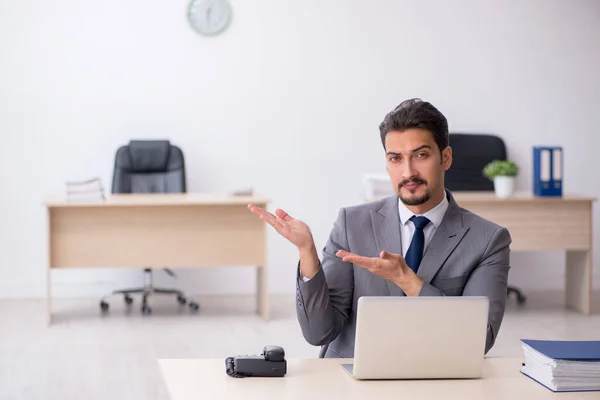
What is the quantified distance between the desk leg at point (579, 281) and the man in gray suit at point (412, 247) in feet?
13.3

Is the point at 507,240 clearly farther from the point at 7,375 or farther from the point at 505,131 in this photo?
the point at 505,131

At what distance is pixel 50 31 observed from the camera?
647 centimetres

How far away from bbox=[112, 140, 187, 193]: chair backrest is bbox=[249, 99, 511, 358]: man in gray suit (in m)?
3.77

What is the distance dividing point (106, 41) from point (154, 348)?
2.58 metres

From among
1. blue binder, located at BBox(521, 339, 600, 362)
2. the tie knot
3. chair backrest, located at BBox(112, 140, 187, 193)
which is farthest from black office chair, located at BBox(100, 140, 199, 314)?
blue binder, located at BBox(521, 339, 600, 362)

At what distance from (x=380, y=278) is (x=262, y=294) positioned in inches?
142

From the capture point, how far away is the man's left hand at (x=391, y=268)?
2.02 m

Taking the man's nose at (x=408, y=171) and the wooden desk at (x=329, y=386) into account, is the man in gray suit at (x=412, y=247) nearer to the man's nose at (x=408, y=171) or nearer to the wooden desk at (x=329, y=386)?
the man's nose at (x=408, y=171)

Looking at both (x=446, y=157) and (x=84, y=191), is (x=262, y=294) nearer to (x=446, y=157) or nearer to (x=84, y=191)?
(x=84, y=191)

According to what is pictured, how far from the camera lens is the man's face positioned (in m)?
2.31

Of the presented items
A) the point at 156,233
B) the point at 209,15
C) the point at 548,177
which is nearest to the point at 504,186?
the point at 548,177

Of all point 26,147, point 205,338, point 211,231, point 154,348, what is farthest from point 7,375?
point 26,147

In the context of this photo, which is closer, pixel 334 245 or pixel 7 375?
pixel 334 245

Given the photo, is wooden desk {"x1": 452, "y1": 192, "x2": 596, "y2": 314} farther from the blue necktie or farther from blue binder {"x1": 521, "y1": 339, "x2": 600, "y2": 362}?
blue binder {"x1": 521, "y1": 339, "x2": 600, "y2": 362}
